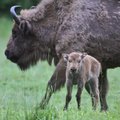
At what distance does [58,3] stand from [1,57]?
10.3 m

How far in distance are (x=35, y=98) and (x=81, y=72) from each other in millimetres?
2031

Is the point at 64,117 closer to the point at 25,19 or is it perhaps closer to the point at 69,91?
the point at 69,91

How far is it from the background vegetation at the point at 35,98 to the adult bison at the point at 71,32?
2.24 feet

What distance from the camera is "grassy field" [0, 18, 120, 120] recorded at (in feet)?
31.1

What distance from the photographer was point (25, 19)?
13.2 meters

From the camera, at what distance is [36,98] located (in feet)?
33.7

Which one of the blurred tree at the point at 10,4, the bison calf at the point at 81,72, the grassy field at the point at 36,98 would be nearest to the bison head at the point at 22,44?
the grassy field at the point at 36,98

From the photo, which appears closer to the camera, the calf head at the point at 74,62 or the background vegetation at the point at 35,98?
the background vegetation at the point at 35,98

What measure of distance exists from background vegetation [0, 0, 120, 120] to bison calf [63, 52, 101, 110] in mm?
287

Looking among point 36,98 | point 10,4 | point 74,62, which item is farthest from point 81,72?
point 10,4

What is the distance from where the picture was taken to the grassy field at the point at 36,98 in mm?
9484

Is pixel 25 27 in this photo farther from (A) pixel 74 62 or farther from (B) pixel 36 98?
(B) pixel 36 98

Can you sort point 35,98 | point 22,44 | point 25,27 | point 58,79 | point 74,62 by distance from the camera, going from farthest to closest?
point 22,44
point 25,27
point 35,98
point 58,79
point 74,62

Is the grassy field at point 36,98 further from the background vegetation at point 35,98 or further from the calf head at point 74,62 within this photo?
the calf head at point 74,62
